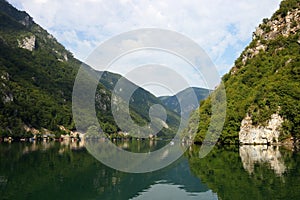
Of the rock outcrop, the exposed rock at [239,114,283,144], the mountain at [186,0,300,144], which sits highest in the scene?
the rock outcrop

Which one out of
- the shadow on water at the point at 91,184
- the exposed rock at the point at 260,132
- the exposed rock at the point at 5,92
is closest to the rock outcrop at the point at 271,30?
the exposed rock at the point at 260,132

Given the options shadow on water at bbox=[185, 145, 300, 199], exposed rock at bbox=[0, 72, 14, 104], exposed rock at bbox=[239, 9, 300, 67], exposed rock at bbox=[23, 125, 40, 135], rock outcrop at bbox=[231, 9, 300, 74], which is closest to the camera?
shadow on water at bbox=[185, 145, 300, 199]

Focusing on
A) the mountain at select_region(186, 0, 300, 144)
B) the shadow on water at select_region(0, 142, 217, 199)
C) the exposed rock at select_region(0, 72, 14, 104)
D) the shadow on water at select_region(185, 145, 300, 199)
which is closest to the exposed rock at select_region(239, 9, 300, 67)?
the mountain at select_region(186, 0, 300, 144)

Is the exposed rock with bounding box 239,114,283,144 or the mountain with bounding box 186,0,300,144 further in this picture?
the exposed rock with bounding box 239,114,283,144

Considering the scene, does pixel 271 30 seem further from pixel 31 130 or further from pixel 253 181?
pixel 31 130

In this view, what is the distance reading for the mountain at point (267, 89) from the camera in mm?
80188

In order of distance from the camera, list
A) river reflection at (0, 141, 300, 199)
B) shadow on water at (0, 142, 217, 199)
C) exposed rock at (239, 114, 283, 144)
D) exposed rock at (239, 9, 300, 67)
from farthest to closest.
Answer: exposed rock at (239, 9, 300, 67)
exposed rock at (239, 114, 283, 144)
shadow on water at (0, 142, 217, 199)
river reflection at (0, 141, 300, 199)

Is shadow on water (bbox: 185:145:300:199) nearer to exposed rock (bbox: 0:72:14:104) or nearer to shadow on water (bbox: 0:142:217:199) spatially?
shadow on water (bbox: 0:142:217:199)

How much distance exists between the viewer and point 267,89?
274 feet

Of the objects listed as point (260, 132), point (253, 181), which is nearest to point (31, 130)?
point (260, 132)

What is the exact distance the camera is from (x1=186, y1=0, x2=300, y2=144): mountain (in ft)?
263

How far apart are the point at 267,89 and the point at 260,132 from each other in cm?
1099

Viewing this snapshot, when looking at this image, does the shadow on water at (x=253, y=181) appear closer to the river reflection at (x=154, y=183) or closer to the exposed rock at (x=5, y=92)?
the river reflection at (x=154, y=183)

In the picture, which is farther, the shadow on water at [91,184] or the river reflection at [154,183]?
the shadow on water at [91,184]
